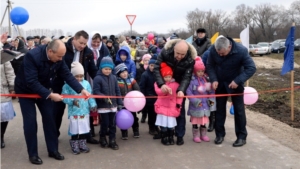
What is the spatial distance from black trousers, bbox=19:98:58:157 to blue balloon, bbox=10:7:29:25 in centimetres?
767

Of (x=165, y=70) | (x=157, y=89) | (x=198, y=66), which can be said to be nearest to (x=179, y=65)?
(x=165, y=70)

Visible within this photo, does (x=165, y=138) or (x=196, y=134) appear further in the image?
(x=196, y=134)

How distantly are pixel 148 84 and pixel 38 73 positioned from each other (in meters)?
2.42

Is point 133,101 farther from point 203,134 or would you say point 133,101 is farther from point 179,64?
point 203,134

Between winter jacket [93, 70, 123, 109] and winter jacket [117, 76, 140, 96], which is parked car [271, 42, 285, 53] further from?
winter jacket [93, 70, 123, 109]

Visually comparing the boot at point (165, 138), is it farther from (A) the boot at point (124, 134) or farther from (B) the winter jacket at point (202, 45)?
(B) the winter jacket at point (202, 45)

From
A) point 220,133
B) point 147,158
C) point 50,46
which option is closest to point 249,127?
point 220,133

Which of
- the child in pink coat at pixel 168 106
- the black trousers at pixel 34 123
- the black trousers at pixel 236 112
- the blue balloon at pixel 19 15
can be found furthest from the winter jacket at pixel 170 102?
the blue balloon at pixel 19 15

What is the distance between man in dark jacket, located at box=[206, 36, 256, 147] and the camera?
18.5 feet

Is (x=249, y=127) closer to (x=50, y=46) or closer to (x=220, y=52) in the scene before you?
(x=220, y=52)

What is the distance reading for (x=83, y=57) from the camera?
601 cm

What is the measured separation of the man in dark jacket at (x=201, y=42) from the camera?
318 inches

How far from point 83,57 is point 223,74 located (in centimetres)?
254

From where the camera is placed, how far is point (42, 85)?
4.95 meters
